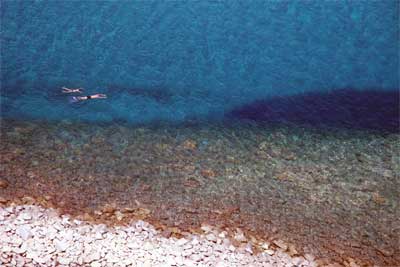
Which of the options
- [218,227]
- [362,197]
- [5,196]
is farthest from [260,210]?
[5,196]

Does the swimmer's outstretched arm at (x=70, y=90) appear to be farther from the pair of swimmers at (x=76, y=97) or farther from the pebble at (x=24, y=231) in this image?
the pebble at (x=24, y=231)

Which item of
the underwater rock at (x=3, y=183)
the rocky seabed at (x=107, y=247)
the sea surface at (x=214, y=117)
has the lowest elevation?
the rocky seabed at (x=107, y=247)

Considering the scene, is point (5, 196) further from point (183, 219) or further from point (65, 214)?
point (183, 219)

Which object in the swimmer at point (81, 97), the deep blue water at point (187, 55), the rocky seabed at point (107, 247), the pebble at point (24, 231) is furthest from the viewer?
the deep blue water at point (187, 55)

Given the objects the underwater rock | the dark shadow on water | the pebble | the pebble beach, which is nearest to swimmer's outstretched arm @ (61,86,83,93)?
the pebble beach

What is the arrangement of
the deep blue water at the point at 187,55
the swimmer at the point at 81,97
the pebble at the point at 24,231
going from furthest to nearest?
the deep blue water at the point at 187,55 < the swimmer at the point at 81,97 < the pebble at the point at 24,231

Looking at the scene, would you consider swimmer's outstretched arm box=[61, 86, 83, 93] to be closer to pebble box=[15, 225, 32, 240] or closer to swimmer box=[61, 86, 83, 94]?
swimmer box=[61, 86, 83, 94]

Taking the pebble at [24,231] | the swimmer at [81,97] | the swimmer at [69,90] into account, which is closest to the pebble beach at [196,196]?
the pebble at [24,231]
